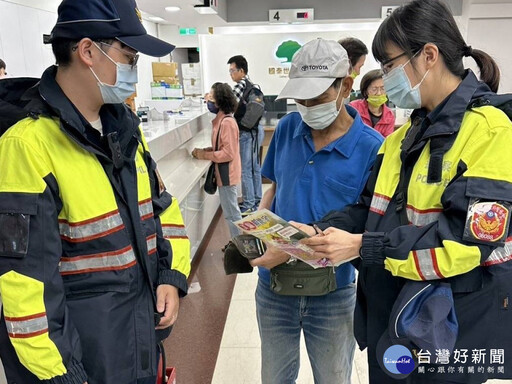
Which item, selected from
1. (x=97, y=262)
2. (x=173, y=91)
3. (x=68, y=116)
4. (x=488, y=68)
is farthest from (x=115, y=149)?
(x=173, y=91)

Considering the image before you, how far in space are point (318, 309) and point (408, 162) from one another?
663 mm

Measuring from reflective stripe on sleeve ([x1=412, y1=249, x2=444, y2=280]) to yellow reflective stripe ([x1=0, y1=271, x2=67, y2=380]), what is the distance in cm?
94

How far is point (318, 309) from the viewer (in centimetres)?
155

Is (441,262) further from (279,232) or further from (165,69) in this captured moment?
(165,69)

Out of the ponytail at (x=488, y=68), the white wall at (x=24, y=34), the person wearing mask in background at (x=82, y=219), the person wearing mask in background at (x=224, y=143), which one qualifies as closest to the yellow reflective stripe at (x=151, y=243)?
the person wearing mask in background at (x=82, y=219)

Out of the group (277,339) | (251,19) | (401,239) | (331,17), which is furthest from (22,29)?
(401,239)

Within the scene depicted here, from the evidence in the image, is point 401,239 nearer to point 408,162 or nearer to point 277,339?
point 408,162

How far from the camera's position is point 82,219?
3.64ft

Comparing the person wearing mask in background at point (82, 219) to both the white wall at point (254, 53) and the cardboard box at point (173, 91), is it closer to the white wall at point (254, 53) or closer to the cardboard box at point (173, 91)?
the cardboard box at point (173, 91)

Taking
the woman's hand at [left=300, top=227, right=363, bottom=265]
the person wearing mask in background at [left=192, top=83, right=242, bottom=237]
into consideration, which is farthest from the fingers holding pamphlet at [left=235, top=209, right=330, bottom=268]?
the person wearing mask in background at [left=192, top=83, right=242, bottom=237]

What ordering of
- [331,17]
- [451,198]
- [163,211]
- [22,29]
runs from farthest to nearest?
[331,17], [22,29], [163,211], [451,198]

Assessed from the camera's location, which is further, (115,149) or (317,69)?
(317,69)

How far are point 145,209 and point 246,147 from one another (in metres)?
4.13

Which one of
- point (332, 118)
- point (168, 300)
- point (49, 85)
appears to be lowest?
point (168, 300)
